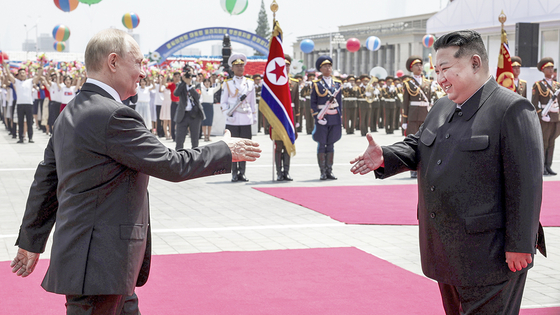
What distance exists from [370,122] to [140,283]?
2139 cm


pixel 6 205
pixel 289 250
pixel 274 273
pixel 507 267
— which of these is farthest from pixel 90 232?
pixel 6 205

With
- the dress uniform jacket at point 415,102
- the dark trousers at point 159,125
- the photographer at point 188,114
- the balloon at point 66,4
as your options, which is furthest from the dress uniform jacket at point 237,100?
the balloon at point 66,4

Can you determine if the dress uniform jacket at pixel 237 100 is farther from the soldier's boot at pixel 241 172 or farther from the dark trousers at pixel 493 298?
the dark trousers at pixel 493 298

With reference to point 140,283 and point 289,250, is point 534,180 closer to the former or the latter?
point 140,283

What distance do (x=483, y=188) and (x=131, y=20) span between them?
33.0 meters

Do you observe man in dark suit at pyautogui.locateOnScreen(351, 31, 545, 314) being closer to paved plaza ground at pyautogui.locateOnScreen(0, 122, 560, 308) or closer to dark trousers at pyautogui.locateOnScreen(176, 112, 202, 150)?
paved plaza ground at pyautogui.locateOnScreen(0, 122, 560, 308)

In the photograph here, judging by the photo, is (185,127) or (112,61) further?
(185,127)

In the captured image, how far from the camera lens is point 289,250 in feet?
20.3

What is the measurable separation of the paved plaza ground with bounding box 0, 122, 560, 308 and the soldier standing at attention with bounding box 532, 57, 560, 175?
0.60 m

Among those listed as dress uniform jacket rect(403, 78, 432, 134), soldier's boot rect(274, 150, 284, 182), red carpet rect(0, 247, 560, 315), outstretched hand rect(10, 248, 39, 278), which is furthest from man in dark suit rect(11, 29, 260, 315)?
dress uniform jacket rect(403, 78, 432, 134)

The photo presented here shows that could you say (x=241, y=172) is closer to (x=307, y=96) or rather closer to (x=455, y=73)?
(x=455, y=73)

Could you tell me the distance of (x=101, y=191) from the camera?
9.07ft

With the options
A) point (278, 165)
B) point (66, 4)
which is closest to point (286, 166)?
point (278, 165)

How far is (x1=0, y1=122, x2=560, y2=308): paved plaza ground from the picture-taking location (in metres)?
5.94
